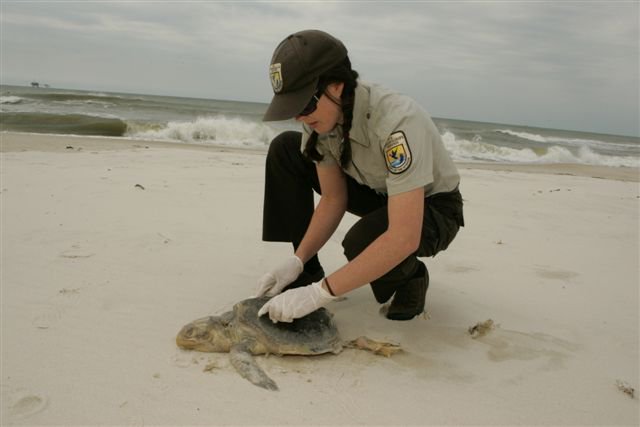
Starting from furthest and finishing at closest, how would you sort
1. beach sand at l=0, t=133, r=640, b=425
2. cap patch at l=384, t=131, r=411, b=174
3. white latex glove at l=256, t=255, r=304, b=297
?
white latex glove at l=256, t=255, r=304, b=297
cap patch at l=384, t=131, r=411, b=174
beach sand at l=0, t=133, r=640, b=425

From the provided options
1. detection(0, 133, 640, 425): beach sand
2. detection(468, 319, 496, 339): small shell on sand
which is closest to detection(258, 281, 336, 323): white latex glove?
detection(0, 133, 640, 425): beach sand

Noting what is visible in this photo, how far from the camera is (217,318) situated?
73.7 inches

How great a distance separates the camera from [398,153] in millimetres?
1624

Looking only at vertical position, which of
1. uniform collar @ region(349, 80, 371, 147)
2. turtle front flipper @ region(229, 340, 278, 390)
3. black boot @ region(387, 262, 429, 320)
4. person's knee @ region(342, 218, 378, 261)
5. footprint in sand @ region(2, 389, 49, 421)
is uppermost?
uniform collar @ region(349, 80, 371, 147)

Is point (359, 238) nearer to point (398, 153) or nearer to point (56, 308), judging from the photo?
point (398, 153)

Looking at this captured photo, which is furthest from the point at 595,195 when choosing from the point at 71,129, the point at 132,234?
the point at 71,129

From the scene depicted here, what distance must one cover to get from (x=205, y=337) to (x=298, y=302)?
0.38m

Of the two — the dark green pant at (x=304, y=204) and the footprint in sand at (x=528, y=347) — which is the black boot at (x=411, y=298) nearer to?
the dark green pant at (x=304, y=204)

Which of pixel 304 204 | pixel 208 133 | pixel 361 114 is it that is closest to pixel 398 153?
pixel 361 114

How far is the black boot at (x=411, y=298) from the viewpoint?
2.05 meters

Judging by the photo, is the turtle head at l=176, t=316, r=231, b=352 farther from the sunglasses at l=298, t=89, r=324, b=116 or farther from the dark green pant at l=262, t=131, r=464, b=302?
the sunglasses at l=298, t=89, r=324, b=116

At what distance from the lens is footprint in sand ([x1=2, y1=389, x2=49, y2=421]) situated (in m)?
1.39

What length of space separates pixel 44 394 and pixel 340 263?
1732 millimetres

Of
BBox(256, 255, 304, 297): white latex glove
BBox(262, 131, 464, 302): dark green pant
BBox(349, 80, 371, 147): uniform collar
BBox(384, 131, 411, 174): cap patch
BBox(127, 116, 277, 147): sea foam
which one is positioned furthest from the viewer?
BBox(127, 116, 277, 147): sea foam
